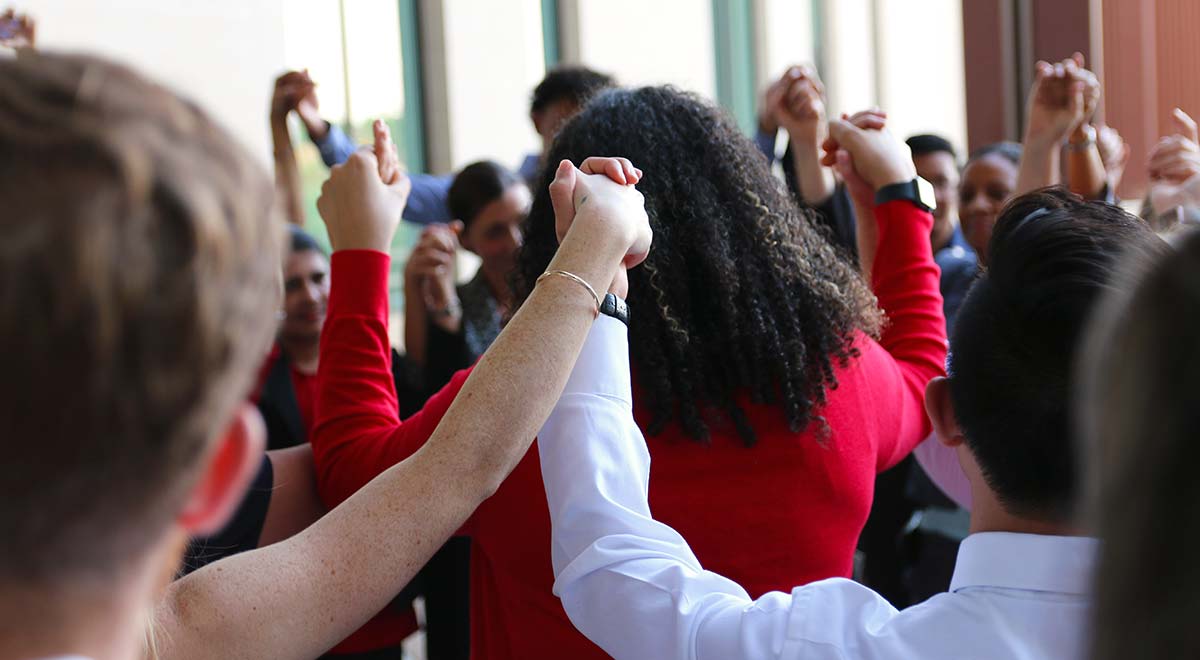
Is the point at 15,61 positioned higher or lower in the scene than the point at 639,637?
higher

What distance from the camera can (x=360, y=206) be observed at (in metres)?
1.37

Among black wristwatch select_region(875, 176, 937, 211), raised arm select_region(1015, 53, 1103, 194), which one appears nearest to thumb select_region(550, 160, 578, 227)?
black wristwatch select_region(875, 176, 937, 211)

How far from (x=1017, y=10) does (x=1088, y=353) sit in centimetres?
384

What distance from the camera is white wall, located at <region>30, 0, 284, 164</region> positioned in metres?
4.15

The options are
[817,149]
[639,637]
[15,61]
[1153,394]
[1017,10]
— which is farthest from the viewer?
[1017,10]

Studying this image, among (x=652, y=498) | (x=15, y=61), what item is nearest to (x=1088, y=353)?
(x=15, y=61)

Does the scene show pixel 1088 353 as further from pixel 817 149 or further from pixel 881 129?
pixel 817 149

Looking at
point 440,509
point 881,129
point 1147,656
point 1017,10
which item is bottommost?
point 440,509

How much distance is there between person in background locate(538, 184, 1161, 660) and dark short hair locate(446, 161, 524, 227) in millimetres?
2117

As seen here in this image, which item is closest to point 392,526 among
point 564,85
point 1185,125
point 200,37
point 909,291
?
point 909,291

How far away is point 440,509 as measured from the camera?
1.00 m

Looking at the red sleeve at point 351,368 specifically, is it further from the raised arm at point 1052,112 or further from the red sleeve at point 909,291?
the raised arm at point 1052,112

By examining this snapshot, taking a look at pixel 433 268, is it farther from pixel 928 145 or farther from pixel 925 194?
pixel 928 145

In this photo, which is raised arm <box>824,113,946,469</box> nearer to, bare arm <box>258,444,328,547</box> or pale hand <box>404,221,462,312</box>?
bare arm <box>258,444,328,547</box>
